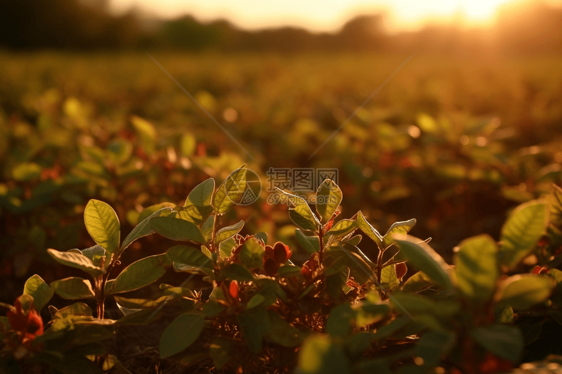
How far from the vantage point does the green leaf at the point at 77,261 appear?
928 millimetres

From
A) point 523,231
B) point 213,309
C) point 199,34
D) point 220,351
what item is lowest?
point 220,351

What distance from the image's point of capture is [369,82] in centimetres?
582

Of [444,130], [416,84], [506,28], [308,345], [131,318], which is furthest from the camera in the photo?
[506,28]

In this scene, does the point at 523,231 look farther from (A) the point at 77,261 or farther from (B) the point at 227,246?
(A) the point at 77,261

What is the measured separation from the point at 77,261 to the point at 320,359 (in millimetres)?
611

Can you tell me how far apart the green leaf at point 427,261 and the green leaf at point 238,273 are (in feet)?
1.09

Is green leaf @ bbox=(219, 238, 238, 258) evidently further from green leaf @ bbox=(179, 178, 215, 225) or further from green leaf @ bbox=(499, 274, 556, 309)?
green leaf @ bbox=(499, 274, 556, 309)

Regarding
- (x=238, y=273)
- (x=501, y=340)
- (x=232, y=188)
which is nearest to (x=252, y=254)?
(x=238, y=273)

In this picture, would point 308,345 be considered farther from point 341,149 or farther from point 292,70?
point 292,70

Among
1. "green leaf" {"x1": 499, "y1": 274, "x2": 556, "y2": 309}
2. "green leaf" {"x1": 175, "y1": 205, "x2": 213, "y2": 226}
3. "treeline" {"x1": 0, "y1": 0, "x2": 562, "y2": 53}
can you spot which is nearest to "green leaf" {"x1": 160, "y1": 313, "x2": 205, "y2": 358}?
"green leaf" {"x1": 175, "y1": 205, "x2": 213, "y2": 226}

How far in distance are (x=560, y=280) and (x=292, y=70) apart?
24.0 feet

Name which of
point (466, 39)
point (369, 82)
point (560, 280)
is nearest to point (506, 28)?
point (466, 39)

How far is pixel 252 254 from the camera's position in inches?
38.1

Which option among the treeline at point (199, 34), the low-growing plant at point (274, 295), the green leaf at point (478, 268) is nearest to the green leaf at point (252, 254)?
the low-growing plant at point (274, 295)
